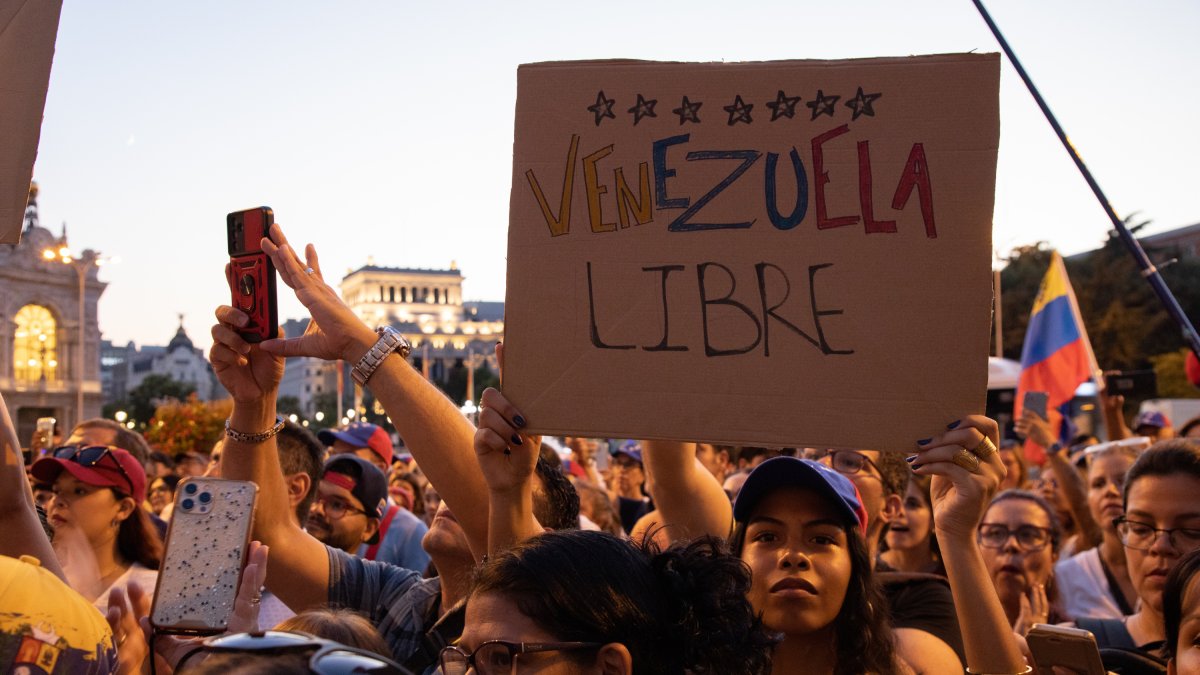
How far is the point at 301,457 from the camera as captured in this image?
4.43m

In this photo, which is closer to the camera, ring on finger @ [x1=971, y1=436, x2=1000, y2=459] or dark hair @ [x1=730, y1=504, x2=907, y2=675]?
ring on finger @ [x1=971, y1=436, x2=1000, y2=459]

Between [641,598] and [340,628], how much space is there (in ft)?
2.66

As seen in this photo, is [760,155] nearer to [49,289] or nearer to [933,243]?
[933,243]

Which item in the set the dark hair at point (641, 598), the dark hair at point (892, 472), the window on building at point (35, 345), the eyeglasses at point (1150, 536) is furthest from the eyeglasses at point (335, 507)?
the window on building at point (35, 345)

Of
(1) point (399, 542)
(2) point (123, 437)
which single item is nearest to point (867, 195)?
(1) point (399, 542)

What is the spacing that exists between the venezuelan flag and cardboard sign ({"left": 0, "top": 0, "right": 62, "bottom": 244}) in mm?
8423

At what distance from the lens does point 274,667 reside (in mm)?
1136

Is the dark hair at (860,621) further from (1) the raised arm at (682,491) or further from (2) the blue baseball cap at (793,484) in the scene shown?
(1) the raised arm at (682,491)

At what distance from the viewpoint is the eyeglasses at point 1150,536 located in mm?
3291

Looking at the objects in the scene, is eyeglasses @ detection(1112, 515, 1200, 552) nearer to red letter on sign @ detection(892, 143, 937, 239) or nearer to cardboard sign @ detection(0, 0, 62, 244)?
red letter on sign @ detection(892, 143, 937, 239)

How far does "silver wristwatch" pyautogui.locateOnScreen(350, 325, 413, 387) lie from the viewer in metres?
2.79

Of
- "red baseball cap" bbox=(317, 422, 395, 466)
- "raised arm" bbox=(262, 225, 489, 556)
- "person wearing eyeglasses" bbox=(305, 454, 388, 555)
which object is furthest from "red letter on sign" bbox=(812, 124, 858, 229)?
"red baseball cap" bbox=(317, 422, 395, 466)

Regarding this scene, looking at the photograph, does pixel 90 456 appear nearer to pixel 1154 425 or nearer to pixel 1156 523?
pixel 1156 523

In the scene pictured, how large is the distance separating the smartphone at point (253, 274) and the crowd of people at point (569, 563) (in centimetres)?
4
